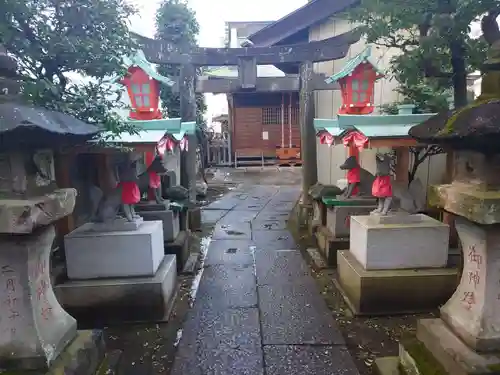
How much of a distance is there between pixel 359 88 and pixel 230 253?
165 inches

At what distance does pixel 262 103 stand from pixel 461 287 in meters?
18.6

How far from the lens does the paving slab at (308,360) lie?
395cm

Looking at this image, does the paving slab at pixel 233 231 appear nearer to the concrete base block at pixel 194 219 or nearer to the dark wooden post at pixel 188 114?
the concrete base block at pixel 194 219

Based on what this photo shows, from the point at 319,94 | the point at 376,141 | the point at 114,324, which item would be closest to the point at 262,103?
the point at 319,94

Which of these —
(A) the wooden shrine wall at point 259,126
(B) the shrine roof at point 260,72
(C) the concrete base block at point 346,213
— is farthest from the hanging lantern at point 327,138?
(B) the shrine roof at point 260,72

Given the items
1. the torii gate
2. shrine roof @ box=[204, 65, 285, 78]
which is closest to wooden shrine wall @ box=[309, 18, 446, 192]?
the torii gate

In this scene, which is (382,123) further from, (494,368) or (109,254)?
(109,254)

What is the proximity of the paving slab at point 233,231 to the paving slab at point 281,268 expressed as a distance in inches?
53.0

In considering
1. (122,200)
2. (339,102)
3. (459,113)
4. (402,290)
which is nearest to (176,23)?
(339,102)

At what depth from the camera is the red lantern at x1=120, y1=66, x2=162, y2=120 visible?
7.10 m

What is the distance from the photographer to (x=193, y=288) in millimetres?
6242

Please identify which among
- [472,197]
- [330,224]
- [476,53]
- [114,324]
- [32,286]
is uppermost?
[476,53]

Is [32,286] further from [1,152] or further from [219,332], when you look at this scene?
[219,332]

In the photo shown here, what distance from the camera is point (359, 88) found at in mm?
7426
